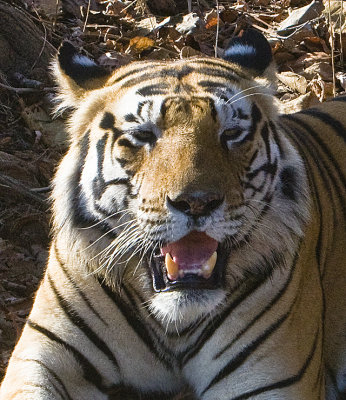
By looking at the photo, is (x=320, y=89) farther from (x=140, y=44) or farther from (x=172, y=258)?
(x=172, y=258)

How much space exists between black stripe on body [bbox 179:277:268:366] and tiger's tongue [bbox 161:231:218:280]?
344 mm

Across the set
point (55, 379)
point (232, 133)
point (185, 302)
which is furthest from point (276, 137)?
point (55, 379)

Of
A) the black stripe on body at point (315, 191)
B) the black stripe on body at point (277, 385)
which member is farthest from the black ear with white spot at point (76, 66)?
the black stripe on body at point (277, 385)

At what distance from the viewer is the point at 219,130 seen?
2.89 meters

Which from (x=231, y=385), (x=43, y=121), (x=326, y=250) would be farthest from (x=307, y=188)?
(x=43, y=121)

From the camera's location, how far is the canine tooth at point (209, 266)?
9.25ft

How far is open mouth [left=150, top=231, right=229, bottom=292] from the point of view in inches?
110

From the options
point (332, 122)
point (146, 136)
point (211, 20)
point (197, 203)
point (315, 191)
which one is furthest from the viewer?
point (211, 20)

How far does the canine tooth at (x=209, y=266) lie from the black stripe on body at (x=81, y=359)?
0.62 meters

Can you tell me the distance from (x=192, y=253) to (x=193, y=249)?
13 millimetres

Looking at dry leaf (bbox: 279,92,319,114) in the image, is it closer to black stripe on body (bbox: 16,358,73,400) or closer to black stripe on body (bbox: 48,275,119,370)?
black stripe on body (bbox: 48,275,119,370)

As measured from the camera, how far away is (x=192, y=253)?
2791mm

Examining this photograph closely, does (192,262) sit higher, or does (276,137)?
(276,137)

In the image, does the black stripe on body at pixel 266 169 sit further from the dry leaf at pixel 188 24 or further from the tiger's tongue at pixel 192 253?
the dry leaf at pixel 188 24
